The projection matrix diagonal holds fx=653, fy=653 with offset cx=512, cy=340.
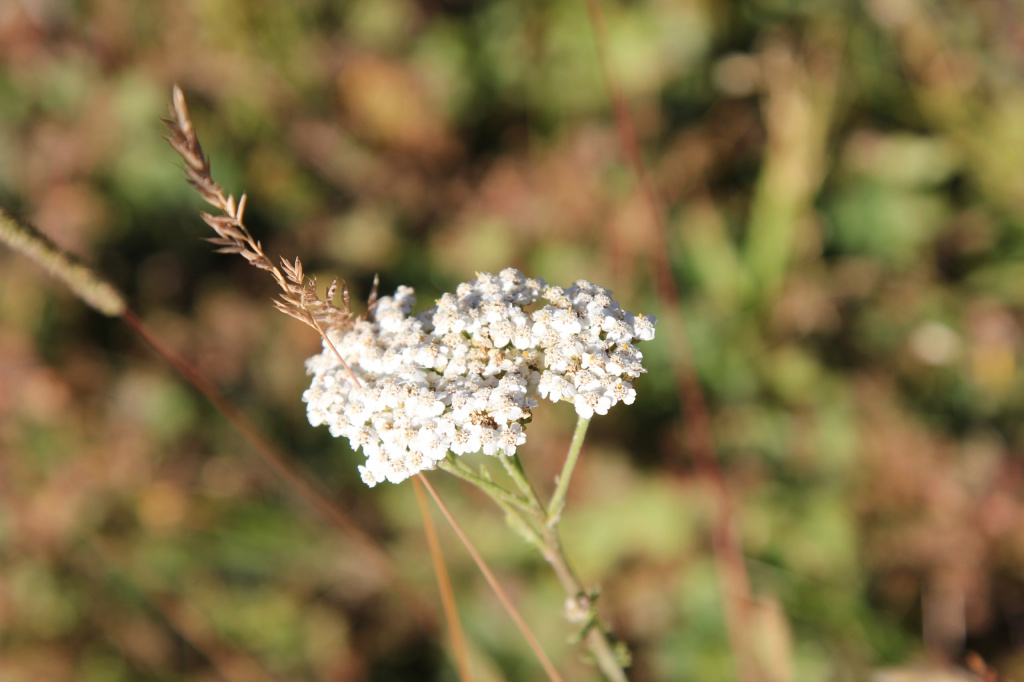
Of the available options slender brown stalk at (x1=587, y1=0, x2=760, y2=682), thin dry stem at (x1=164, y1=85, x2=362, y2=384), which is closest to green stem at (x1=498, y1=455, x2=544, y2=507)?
thin dry stem at (x1=164, y1=85, x2=362, y2=384)

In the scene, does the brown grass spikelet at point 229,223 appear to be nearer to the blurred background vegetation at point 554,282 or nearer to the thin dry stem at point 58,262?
the thin dry stem at point 58,262

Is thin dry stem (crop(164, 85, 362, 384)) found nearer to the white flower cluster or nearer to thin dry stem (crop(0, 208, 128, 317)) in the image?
the white flower cluster

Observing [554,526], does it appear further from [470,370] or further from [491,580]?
[470,370]

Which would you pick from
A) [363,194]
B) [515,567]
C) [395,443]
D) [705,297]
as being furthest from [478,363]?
[363,194]

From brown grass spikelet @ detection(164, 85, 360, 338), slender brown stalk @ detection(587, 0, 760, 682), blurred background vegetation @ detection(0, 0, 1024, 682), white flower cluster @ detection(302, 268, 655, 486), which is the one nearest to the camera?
brown grass spikelet @ detection(164, 85, 360, 338)

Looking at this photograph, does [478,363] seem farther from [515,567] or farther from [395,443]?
[515,567]

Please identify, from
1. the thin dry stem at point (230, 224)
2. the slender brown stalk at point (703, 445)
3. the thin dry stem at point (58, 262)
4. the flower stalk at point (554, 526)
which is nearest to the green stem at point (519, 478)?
the flower stalk at point (554, 526)
